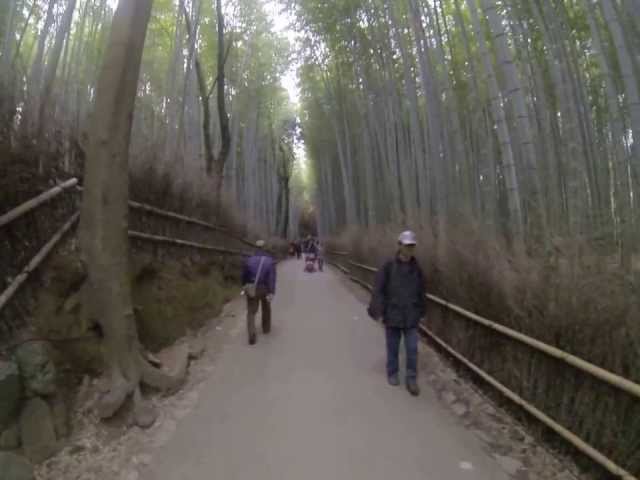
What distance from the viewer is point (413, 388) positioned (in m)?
4.57

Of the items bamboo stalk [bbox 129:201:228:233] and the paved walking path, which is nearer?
the paved walking path

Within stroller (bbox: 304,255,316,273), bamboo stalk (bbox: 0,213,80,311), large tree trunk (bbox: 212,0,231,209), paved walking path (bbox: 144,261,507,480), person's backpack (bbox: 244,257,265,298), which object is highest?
large tree trunk (bbox: 212,0,231,209)

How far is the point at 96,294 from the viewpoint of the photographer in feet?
13.2

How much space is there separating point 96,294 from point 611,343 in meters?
3.73

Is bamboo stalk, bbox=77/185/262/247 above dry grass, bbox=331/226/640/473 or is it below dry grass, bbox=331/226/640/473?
above

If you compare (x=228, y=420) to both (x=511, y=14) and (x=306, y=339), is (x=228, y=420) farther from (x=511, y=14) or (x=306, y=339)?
(x=511, y=14)

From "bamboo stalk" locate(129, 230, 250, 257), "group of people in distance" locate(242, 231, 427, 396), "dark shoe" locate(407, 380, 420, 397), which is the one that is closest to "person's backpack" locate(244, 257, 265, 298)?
"bamboo stalk" locate(129, 230, 250, 257)

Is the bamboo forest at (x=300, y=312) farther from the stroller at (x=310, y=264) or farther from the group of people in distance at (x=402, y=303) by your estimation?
the stroller at (x=310, y=264)

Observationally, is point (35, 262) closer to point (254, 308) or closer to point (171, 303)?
point (171, 303)

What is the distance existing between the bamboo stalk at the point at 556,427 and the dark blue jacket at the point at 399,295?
72cm

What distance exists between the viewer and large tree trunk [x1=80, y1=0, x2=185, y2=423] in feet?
13.1

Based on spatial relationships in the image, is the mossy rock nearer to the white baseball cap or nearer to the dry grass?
the white baseball cap

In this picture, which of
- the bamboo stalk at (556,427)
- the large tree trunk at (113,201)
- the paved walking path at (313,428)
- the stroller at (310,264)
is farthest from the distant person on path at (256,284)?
the stroller at (310,264)

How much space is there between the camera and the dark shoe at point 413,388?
4555 mm
